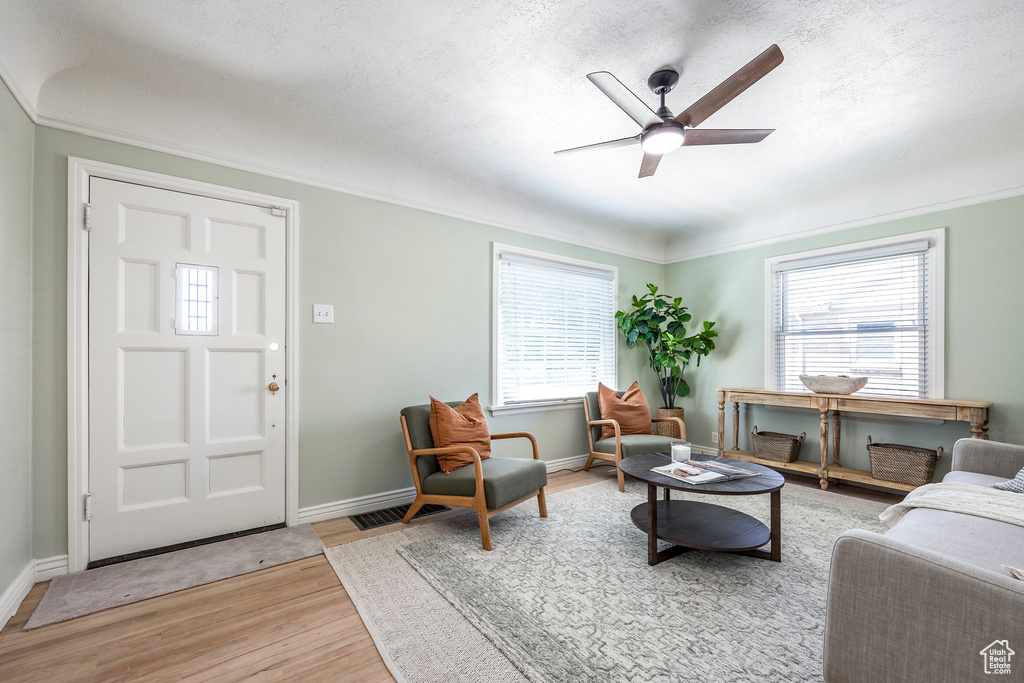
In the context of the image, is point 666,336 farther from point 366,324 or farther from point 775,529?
point 366,324

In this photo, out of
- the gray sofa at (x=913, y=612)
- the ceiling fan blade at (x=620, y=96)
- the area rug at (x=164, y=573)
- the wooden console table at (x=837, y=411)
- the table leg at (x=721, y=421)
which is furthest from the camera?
the table leg at (x=721, y=421)

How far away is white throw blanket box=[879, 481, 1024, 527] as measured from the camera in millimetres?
1870

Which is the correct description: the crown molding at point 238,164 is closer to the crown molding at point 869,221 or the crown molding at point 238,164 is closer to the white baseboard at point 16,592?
the crown molding at point 869,221

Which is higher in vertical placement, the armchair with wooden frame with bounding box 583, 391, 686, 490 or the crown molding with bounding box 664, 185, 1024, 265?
the crown molding with bounding box 664, 185, 1024, 265

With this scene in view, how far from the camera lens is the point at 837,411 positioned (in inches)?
161

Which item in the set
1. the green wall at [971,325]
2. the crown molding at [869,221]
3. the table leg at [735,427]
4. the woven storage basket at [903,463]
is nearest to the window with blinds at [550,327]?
the crown molding at [869,221]

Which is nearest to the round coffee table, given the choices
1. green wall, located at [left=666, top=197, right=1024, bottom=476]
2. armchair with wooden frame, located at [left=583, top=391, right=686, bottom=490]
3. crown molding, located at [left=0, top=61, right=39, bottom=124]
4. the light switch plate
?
armchair with wooden frame, located at [left=583, top=391, right=686, bottom=490]

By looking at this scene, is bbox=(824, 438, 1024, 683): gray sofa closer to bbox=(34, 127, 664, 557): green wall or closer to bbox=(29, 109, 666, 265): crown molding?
bbox=(34, 127, 664, 557): green wall

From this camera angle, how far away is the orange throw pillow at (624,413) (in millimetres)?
4457

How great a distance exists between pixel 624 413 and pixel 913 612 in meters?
3.24

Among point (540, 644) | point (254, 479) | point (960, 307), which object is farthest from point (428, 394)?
point (960, 307)

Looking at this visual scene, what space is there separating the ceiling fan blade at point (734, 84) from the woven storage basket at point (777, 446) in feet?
10.7

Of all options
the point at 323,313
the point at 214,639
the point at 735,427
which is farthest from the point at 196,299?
the point at 735,427

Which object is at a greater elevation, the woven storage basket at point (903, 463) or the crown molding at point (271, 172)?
the crown molding at point (271, 172)
